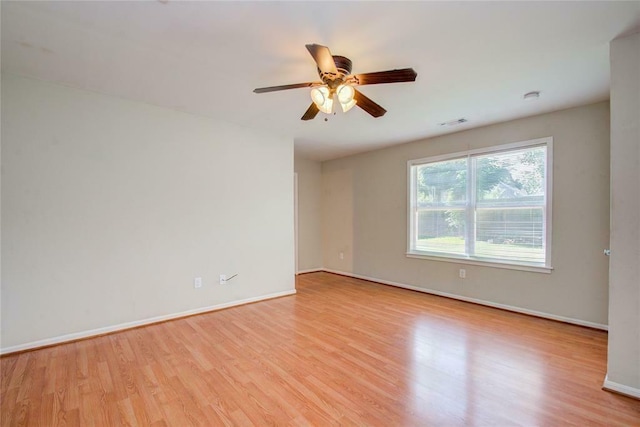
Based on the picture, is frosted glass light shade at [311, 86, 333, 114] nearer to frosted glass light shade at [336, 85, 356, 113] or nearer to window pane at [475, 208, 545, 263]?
frosted glass light shade at [336, 85, 356, 113]

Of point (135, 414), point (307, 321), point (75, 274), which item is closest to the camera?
point (135, 414)

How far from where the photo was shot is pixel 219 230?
3.80 m

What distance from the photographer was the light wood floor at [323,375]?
179cm

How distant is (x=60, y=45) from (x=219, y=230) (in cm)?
229

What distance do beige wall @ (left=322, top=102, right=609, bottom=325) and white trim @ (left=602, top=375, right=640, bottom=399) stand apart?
1431 mm

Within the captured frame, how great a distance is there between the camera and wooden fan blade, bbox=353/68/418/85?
191 centimetres

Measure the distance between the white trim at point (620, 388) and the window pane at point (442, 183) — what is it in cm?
256

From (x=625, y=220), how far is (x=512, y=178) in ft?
6.03

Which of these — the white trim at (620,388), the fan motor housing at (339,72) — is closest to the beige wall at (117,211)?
the fan motor housing at (339,72)

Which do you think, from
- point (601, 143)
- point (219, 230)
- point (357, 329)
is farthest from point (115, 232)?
point (601, 143)

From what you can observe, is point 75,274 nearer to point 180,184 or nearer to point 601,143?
point 180,184

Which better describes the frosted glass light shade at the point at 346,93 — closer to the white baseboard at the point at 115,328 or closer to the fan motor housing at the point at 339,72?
the fan motor housing at the point at 339,72

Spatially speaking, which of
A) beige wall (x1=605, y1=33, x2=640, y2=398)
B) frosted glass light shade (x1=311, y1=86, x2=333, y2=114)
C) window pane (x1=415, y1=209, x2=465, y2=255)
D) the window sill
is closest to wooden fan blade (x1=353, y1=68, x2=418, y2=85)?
frosted glass light shade (x1=311, y1=86, x2=333, y2=114)

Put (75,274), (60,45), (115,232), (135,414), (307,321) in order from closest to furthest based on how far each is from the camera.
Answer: (135,414), (60,45), (75,274), (115,232), (307,321)
